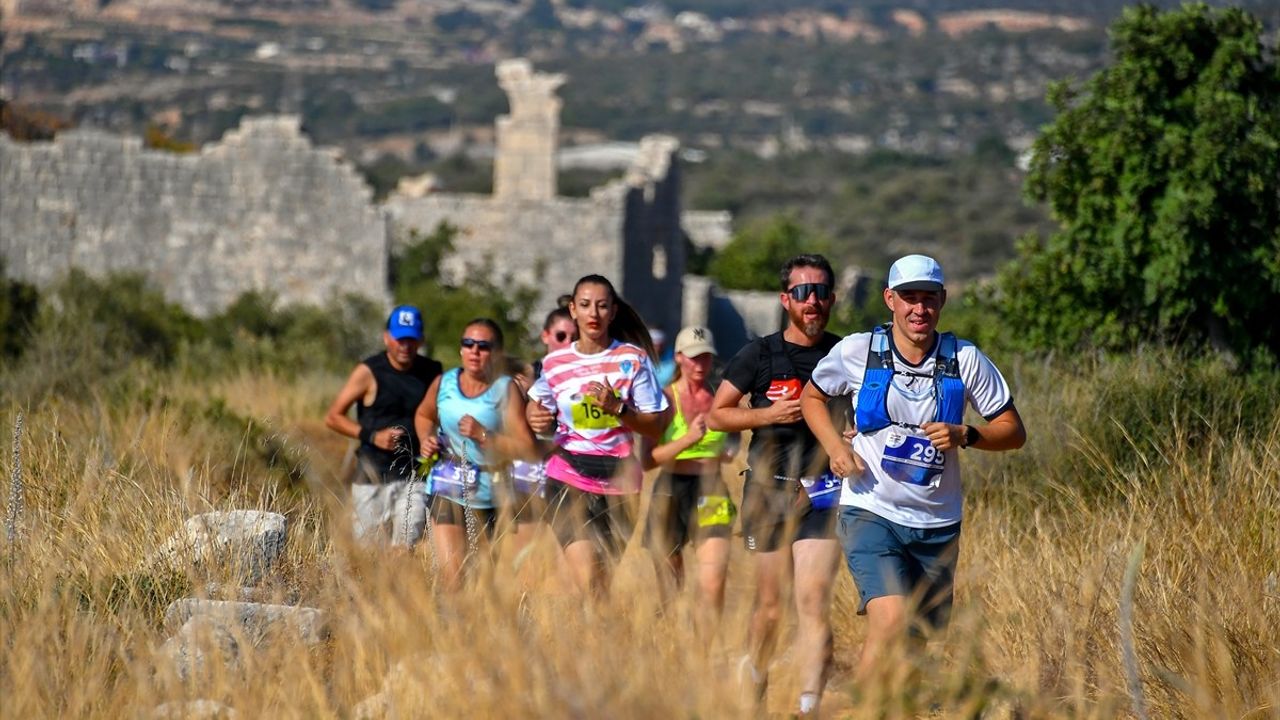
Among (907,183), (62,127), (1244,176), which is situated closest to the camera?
(1244,176)

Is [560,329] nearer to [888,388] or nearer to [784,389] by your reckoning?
[784,389]

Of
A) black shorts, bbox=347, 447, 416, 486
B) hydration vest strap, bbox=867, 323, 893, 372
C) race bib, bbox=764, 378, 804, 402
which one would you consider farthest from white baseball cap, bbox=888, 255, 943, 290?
black shorts, bbox=347, 447, 416, 486

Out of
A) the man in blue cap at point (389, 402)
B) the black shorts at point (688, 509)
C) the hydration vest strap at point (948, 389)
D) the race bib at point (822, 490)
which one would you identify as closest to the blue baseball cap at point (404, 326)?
the man in blue cap at point (389, 402)

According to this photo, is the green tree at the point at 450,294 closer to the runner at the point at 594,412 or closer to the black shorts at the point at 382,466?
the black shorts at the point at 382,466

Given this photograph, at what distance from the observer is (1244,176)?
1241 centimetres

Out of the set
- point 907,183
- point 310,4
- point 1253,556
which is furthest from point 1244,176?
point 310,4

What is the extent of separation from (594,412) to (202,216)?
17.0 metres

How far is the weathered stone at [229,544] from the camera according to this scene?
18.8 feet

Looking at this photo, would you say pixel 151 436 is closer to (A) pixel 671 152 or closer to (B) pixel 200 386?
(B) pixel 200 386

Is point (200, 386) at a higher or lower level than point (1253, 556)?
lower

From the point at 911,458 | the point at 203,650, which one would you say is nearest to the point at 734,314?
the point at 911,458

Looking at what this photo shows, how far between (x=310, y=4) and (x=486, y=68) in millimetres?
10747

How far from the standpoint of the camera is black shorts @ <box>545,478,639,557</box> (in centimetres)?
666

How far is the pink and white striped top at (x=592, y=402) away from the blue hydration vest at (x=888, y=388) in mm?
1425
